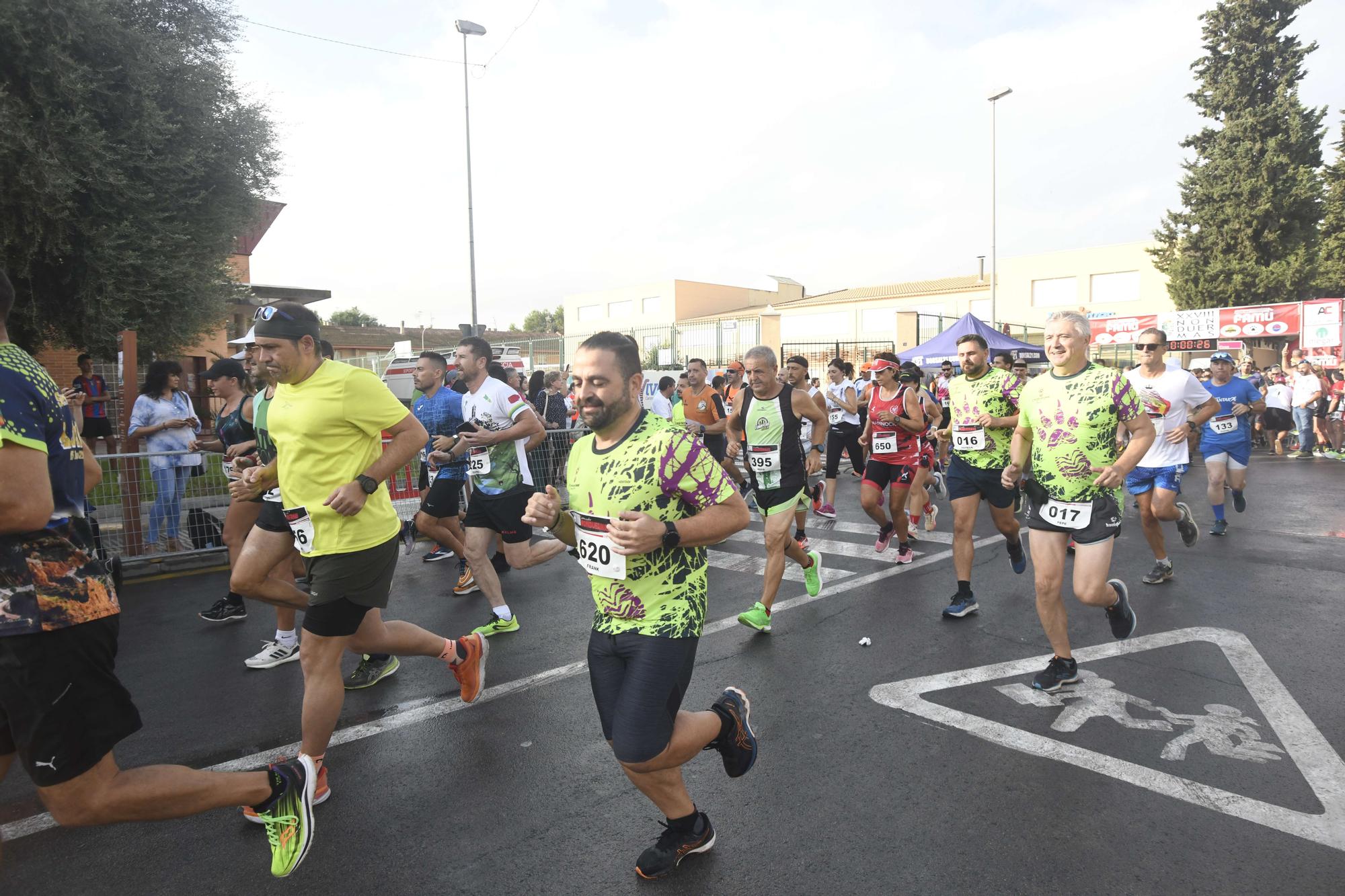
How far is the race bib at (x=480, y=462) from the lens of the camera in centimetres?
561

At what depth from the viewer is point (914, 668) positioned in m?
4.71

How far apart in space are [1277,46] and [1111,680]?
40.4 metres

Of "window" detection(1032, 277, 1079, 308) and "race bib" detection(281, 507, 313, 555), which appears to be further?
"window" detection(1032, 277, 1079, 308)

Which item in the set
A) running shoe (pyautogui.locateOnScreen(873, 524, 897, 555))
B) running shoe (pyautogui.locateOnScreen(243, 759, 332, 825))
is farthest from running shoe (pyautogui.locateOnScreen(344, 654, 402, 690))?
running shoe (pyautogui.locateOnScreen(873, 524, 897, 555))

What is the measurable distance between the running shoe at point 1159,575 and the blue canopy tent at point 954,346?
13.5 m

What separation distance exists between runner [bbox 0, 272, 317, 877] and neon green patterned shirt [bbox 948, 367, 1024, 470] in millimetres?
5210

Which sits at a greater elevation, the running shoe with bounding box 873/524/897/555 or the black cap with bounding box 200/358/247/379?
the black cap with bounding box 200/358/247/379

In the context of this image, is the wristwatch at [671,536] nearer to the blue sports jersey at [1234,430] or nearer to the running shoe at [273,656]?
the running shoe at [273,656]

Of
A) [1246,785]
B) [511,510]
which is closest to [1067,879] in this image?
[1246,785]

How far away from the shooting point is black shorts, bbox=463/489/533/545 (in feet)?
18.1

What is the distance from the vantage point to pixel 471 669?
417 centimetres

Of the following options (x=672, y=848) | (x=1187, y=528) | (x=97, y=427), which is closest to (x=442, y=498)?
(x=672, y=848)

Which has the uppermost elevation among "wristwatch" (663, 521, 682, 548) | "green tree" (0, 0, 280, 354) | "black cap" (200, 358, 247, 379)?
"green tree" (0, 0, 280, 354)

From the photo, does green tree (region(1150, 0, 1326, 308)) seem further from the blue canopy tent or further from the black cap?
the black cap
